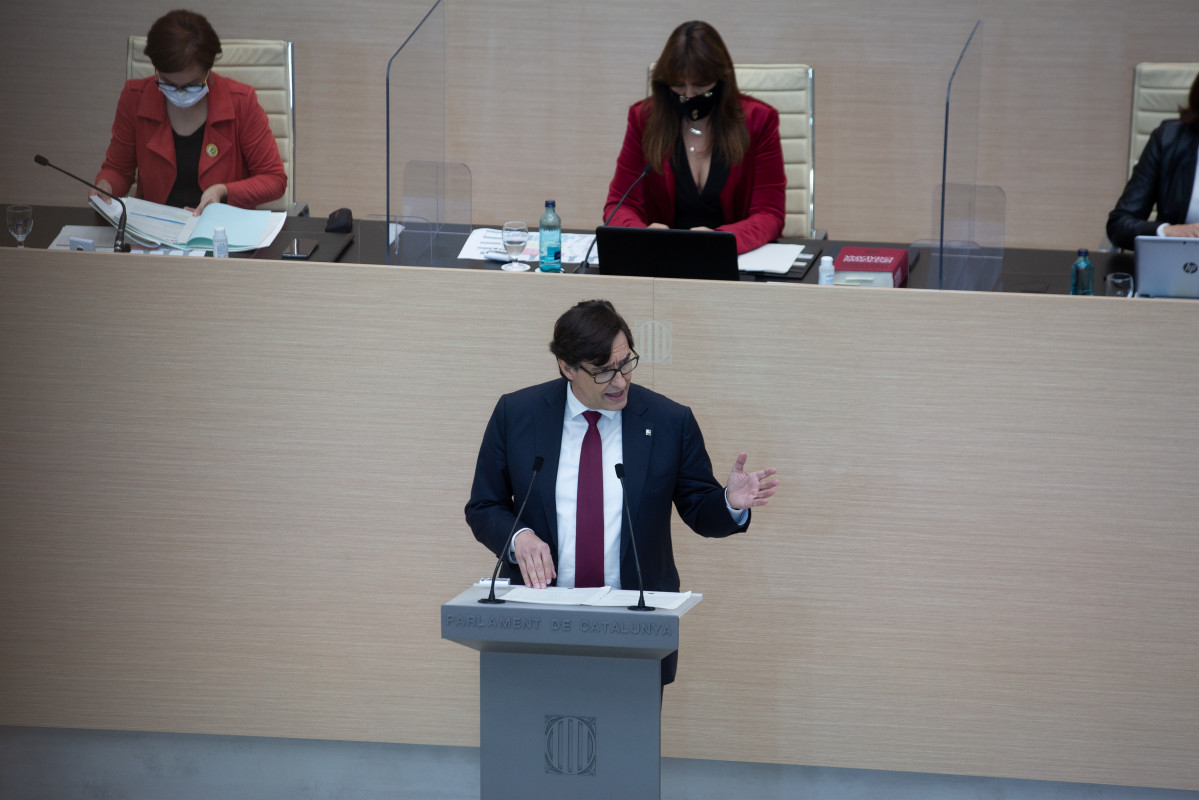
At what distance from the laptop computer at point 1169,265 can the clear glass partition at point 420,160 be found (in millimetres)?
1678

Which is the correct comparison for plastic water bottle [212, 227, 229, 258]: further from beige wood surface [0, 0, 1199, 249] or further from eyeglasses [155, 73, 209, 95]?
beige wood surface [0, 0, 1199, 249]

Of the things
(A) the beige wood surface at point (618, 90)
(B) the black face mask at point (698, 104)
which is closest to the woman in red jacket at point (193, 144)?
(B) the black face mask at point (698, 104)

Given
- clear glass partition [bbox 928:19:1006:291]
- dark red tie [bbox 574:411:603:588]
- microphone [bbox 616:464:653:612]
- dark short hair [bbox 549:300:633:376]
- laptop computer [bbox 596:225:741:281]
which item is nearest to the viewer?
microphone [bbox 616:464:653:612]

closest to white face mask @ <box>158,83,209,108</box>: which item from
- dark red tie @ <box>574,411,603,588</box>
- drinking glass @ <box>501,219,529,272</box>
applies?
drinking glass @ <box>501,219,529,272</box>

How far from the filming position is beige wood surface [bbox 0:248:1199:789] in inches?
111

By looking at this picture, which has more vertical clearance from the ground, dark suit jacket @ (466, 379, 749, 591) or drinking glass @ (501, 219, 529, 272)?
drinking glass @ (501, 219, 529, 272)

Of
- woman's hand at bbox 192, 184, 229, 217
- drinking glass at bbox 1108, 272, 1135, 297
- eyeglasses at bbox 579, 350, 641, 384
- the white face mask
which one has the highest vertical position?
the white face mask

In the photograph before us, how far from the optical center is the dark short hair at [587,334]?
227 centimetres

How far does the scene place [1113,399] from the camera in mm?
2783

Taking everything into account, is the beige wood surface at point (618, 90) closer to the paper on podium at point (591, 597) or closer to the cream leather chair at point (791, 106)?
the cream leather chair at point (791, 106)

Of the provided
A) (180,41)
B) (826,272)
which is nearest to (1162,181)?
(826,272)

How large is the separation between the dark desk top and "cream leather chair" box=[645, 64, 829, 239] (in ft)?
2.18

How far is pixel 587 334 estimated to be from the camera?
7.47 ft

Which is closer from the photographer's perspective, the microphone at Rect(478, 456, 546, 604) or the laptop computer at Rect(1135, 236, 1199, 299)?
the microphone at Rect(478, 456, 546, 604)
